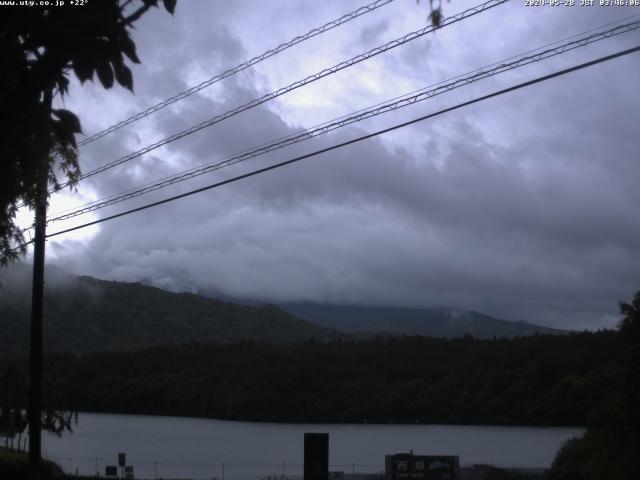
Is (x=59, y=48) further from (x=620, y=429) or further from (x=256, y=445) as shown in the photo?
(x=256, y=445)

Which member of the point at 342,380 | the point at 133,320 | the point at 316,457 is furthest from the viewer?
the point at 133,320

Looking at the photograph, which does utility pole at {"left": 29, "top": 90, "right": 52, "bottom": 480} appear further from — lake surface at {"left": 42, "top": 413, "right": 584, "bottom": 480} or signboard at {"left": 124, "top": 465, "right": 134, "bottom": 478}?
lake surface at {"left": 42, "top": 413, "right": 584, "bottom": 480}

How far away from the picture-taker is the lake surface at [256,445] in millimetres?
42700

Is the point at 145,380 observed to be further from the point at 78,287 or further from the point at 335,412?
the point at 78,287

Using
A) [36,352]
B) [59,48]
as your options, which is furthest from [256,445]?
[59,48]

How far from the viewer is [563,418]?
161 ft

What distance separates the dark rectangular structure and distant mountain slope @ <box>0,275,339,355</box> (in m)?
48.1

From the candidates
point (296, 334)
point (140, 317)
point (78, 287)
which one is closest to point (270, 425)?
point (78, 287)

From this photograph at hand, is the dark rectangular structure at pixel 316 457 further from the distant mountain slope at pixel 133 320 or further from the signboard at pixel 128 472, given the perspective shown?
the distant mountain slope at pixel 133 320

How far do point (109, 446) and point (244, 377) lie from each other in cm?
2181

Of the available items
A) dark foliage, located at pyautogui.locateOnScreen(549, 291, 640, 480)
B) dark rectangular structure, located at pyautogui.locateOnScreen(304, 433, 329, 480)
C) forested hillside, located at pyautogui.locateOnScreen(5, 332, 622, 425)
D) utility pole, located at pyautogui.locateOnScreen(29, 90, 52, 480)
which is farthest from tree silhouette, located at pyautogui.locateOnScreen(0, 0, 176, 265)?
forested hillside, located at pyautogui.locateOnScreen(5, 332, 622, 425)

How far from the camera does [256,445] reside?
181 ft

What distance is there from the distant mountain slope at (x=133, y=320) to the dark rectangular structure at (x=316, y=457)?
158 ft

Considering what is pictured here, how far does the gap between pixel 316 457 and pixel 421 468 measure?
39.4 ft
